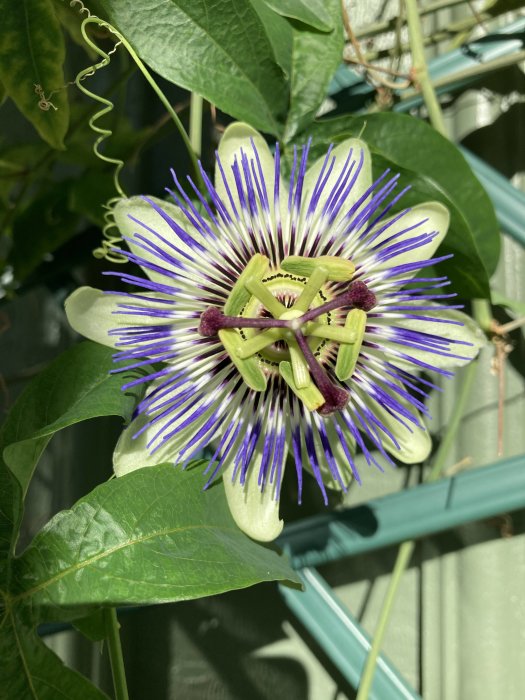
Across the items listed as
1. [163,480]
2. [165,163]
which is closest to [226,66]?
[163,480]

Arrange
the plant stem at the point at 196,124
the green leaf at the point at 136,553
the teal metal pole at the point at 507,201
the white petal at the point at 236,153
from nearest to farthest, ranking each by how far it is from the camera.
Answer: the green leaf at the point at 136,553, the white petal at the point at 236,153, the plant stem at the point at 196,124, the teal metal pole at the point at 507,201

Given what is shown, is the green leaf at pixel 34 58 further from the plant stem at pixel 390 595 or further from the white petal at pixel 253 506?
the plant stem at pixel 390 595

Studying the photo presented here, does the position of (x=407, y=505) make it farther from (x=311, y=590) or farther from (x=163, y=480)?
(x=163, y=480)

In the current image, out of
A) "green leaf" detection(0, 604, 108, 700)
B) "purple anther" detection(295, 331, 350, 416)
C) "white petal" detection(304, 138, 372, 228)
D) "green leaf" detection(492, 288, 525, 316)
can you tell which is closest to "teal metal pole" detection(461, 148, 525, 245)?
"green leaf" detection(492, 288, 525, 316)

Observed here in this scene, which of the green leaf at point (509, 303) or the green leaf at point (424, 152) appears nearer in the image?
the green leaf at point (424, 152)

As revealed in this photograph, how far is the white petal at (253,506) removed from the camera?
0.75 metres

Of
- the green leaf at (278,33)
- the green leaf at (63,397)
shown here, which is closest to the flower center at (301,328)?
the green leaf at (63,397)

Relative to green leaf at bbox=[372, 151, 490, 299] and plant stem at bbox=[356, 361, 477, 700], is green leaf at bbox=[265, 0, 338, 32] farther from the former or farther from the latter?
plant stem at bbox=[356, 361, 477, 700]

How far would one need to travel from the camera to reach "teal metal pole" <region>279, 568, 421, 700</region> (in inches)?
38.4

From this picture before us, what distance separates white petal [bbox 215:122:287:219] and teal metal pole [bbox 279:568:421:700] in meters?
0.53

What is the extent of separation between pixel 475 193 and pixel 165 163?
64 centimetres

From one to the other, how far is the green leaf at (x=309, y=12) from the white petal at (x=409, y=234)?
0.74 ft

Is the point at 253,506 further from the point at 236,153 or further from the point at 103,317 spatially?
the point at 236,153

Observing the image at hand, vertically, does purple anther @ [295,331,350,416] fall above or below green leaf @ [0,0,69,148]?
below
